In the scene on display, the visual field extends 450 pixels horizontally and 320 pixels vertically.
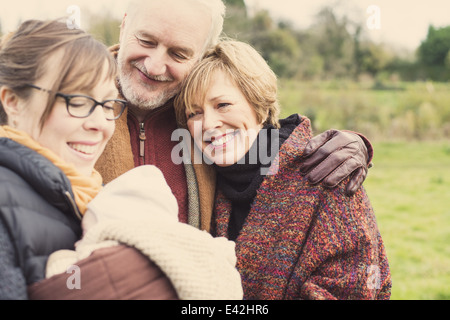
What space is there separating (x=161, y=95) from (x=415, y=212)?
259 inches

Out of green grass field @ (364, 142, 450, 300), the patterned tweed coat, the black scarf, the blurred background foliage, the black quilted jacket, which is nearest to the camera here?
the black quilted jacket

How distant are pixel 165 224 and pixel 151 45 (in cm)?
132

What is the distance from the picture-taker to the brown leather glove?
226 centimetres

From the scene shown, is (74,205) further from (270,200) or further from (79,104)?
(270,200)

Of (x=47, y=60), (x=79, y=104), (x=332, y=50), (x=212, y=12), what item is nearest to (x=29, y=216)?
(x=79, y=104)

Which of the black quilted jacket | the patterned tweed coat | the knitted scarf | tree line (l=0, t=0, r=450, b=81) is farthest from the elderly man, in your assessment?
tree line (l=0, t=0, r=450, b=81)

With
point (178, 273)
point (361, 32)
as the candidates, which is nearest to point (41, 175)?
point (178, 273)

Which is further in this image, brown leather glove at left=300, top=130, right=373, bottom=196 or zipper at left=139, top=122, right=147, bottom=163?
zipper at left=139, top=122, right=147, bottom=163

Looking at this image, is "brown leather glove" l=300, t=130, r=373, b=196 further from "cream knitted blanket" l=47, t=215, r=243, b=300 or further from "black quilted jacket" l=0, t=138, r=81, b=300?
"black quilted jacket" l=0, t=138, r=81, b=300

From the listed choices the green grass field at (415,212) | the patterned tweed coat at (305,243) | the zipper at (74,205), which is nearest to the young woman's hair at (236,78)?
the patterned tweed coat at (305,243)

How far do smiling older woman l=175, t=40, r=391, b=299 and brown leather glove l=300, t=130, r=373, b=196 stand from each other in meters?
0.06

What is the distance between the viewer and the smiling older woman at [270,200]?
218 centimetres

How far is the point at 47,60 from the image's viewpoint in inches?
69.1
